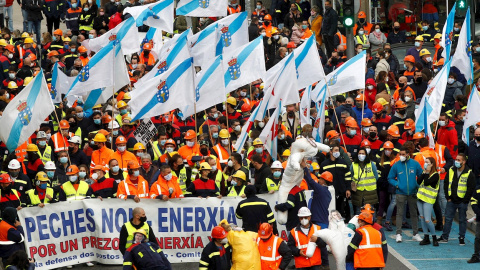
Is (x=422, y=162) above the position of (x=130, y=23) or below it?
below

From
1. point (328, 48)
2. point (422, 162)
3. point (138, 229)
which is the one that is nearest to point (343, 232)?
point (138, 229)

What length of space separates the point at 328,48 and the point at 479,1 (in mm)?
4431

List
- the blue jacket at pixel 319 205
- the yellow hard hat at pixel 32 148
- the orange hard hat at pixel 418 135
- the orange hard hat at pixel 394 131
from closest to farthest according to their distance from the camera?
1. the blue jacket at pixel 319 205
2. the yellow hard hat at pixel 32 148
3. the orange hard hat at pixel 418 135
4. the orange hard hat at pixel 394 131

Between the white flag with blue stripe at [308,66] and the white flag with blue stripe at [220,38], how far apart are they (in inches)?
100

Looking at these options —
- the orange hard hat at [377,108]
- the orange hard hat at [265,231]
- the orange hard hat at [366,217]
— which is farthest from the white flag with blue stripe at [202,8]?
the orange hard hat at [366,217]

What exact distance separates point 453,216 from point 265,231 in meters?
5.20

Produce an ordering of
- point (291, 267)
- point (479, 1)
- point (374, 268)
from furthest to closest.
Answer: point (479, 1)
point (291, 267)
point (374, 268)

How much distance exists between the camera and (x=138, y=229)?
1683 centimetres

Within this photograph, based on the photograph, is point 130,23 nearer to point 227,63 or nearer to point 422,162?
point 227,63

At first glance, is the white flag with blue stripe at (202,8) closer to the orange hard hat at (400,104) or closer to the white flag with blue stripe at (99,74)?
the white flag with blue stripe at (99,74)

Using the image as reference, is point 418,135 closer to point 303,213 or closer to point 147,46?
point 303,213

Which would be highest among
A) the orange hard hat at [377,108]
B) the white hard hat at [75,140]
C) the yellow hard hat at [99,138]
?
the yellow hard hat at [99,138]

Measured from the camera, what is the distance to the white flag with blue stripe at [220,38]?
24.9 meters

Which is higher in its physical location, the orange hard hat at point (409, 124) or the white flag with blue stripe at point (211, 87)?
the white flag with blue stripe at point (211, 87)
